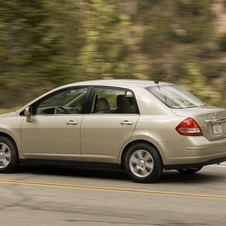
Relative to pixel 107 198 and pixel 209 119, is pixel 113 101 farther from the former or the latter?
pixel 107 198

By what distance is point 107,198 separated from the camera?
30.8 ft

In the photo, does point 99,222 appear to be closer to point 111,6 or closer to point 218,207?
point 218,207

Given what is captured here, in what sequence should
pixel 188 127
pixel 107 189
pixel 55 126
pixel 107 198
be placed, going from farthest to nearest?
pixel 55 126 < pixel 188 127 < pixel 107 189 < pixel 107 198

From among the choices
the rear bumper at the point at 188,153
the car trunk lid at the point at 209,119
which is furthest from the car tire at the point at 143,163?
the car trunk lid at the point at 209,119

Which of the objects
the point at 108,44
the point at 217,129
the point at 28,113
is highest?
the point at 108,44

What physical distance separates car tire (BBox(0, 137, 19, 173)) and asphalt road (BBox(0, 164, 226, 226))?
→ 0.54 feet

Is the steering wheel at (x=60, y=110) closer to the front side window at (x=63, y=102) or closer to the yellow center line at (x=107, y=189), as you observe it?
the front side window at (x=63, y=102)

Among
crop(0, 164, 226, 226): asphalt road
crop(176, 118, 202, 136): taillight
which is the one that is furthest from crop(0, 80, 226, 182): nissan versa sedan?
crop(0, 164, 226, 226): asphalt road

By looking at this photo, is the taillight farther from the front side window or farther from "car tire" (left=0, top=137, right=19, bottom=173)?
"car tire" (left=0, top=137, right=19, bottom=173)

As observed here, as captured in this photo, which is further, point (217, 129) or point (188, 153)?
point (217, 129)

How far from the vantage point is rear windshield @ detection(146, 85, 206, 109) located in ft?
35.7

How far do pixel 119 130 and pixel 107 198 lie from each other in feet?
5.50

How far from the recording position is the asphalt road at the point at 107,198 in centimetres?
795

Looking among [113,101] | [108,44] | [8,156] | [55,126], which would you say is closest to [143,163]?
[113,101]
